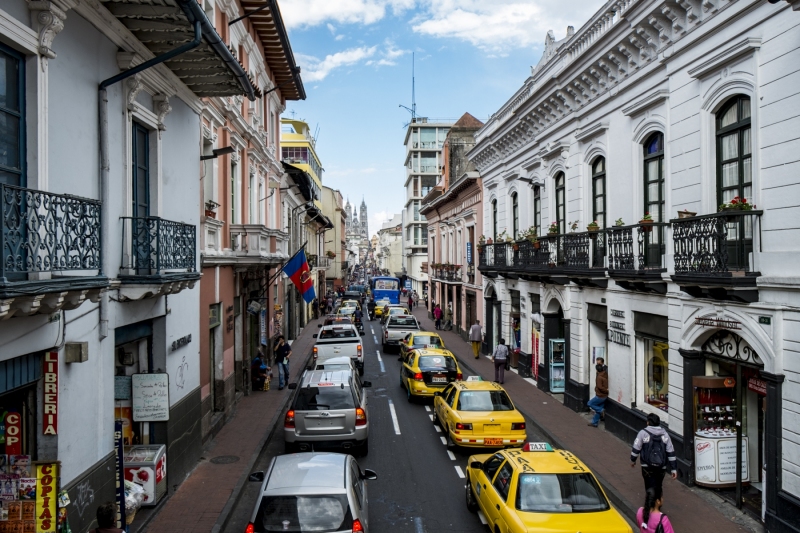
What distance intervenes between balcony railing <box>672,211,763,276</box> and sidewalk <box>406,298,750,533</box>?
395 centimetres

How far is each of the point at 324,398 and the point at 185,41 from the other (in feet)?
23.5

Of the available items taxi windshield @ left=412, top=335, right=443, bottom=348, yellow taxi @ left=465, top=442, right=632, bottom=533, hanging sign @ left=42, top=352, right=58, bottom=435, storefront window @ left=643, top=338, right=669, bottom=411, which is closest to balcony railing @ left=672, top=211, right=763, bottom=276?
storefront window @ left=643, top=338, right=669, bottom=411

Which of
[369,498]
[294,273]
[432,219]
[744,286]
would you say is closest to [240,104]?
[294,273]

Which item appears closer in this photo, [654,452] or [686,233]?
[654,452]

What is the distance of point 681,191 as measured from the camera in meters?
12.3

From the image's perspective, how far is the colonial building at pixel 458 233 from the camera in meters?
33.0

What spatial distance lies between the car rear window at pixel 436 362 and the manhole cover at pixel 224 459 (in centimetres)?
721

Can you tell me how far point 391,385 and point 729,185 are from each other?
1401 centimetres

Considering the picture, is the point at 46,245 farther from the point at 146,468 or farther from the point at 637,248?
the point at 637,248

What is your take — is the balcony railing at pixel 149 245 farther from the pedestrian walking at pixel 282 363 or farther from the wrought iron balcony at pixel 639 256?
the pedestrian walking at pixel 282 363

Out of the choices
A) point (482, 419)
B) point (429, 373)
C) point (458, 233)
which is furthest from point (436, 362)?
point (458, 233)

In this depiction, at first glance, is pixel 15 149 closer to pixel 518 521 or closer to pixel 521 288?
pixel 518 521

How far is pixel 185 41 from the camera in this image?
30.5ft

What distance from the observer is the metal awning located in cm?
804
